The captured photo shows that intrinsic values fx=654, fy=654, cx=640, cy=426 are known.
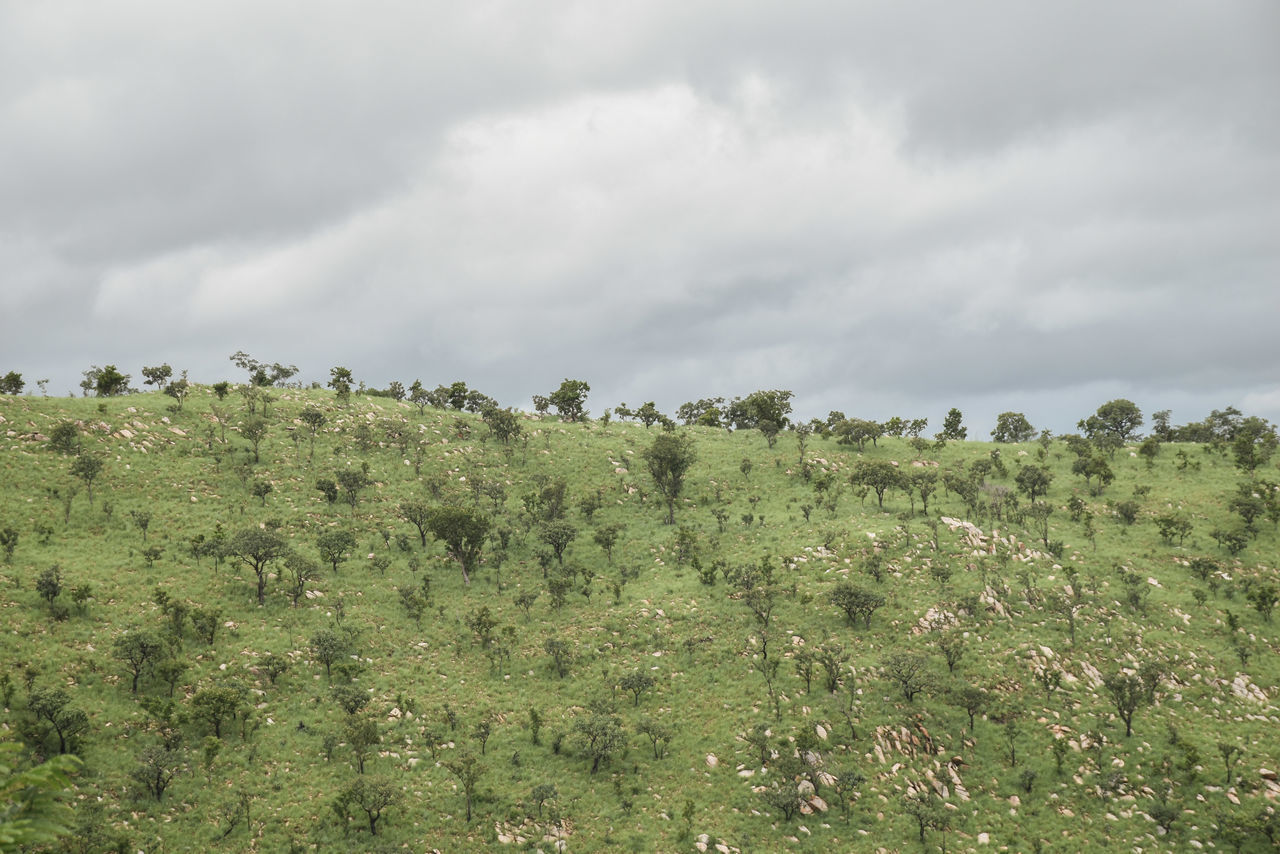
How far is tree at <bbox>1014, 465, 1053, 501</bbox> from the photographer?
247 feet

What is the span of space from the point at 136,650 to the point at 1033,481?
83522mm

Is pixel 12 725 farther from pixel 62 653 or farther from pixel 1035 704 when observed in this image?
pixel 1035 704

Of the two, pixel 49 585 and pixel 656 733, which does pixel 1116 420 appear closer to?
pixel 656 733

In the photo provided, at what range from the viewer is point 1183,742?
38188 mm

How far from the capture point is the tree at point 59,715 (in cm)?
3114

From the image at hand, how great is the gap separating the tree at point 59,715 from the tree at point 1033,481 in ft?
272

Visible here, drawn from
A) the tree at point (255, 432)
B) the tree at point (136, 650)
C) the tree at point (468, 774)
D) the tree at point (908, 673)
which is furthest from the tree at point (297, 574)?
the tree at point (908, 673)

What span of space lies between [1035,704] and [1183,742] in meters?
7.41

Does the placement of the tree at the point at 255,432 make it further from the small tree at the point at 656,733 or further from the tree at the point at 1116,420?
the tree at the point at 1116,420

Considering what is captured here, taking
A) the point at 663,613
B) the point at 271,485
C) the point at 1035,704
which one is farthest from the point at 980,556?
the point at 271,485

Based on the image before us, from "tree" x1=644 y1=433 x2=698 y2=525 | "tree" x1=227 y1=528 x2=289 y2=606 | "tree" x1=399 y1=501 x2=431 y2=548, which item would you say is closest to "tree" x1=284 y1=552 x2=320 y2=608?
"tree" x1=227 y1=528 x2=289 y2=606

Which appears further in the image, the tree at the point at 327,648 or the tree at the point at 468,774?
the tree at the point at 327,648

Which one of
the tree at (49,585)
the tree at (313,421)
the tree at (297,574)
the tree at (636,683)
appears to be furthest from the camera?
the tree at (313,421)

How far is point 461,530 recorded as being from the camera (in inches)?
2258
